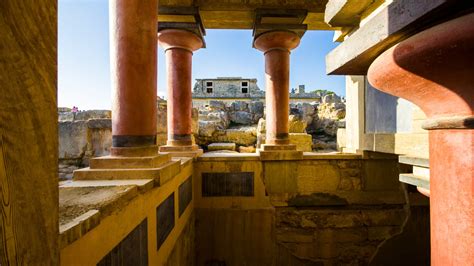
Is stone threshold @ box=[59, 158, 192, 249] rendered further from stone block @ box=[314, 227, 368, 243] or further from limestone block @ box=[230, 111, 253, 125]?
limestone block @ box=[230, 111, 253, 125]

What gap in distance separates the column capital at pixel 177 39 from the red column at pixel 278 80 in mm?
1399

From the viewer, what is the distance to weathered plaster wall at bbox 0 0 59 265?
2.14 feet

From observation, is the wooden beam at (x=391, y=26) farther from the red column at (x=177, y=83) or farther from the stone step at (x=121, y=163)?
the red column at (x=177, y=83)

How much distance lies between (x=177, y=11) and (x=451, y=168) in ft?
14.5

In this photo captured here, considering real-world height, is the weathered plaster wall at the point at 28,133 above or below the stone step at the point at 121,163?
above

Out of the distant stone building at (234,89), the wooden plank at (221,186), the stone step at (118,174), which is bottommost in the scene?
the wooden plank at (221,186)

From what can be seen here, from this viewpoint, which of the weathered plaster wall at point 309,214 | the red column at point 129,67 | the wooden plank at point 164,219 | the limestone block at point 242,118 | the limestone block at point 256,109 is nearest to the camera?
the wooden plank at point 164,219

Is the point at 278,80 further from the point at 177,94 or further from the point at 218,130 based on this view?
the point at 218,130

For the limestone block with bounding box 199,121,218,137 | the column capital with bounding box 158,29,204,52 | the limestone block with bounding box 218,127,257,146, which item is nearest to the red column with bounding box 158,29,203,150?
the column capital with bounding box 158,29,204,52

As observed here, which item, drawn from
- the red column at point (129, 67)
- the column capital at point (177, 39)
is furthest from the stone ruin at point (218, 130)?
the red column at point (129, 67)

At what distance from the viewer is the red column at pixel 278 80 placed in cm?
444

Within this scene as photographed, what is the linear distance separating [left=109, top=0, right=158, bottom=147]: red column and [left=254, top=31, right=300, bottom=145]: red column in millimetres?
2627

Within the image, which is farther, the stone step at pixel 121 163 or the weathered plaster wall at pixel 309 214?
the weathered plaster wall at pixel 309 214

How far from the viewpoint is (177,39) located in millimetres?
4270
